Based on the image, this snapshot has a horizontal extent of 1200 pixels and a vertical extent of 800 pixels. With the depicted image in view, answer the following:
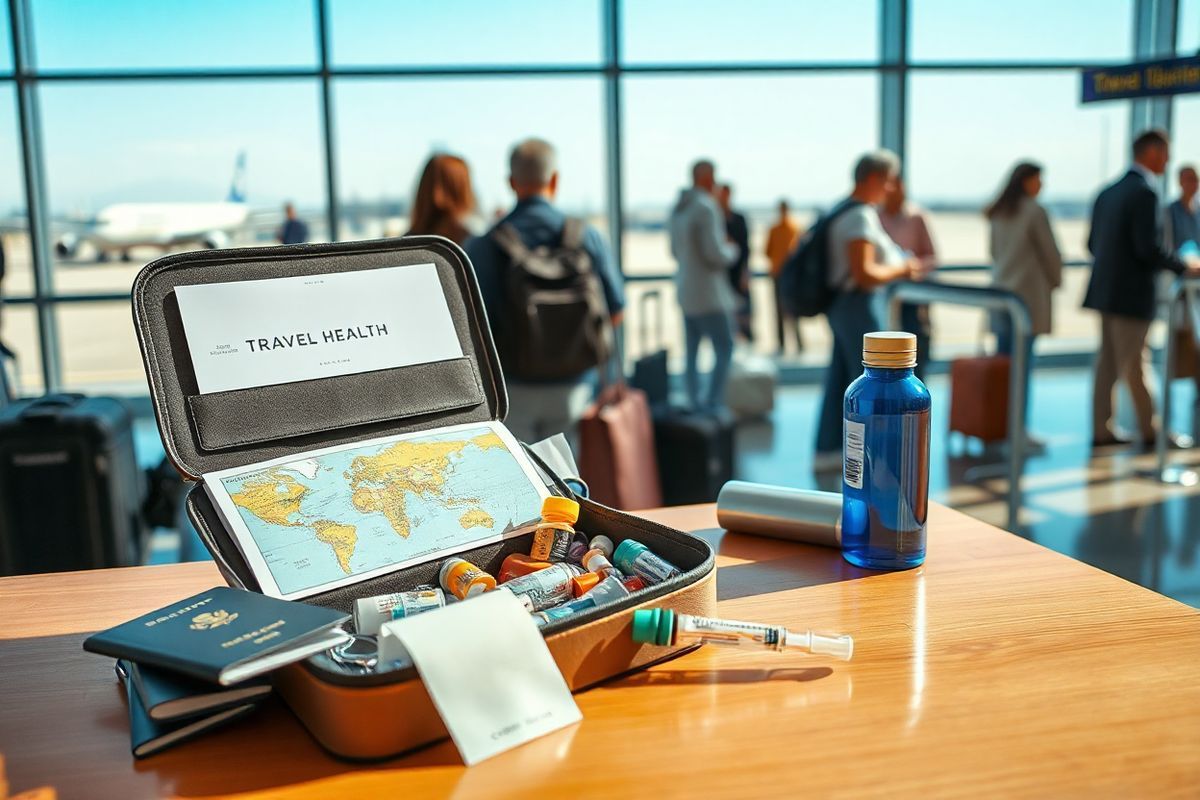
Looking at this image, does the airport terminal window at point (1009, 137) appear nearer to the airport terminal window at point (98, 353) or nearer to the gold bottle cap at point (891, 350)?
the airport terminal window at point (98, 353)

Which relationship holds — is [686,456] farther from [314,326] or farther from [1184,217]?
[1184,217]

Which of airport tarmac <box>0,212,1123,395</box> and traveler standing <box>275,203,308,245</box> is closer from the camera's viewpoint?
traveler standing <box>275,203,308,245</box>

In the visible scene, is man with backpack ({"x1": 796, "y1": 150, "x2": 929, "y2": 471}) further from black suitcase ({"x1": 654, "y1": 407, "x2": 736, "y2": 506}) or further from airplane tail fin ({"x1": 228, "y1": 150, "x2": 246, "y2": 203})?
airplane tail fin ({"x1": 228, "y1": 150, "x2": 246, "y2": 203})

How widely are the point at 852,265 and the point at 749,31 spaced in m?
3.07

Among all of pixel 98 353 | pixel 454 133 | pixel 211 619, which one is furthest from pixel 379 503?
pixel 98 353

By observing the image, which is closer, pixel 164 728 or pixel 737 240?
pixel 164 728

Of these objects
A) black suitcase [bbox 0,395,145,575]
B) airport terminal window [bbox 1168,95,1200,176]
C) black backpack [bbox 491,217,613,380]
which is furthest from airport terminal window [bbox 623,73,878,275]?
black suitcase [bbox 0,395,145,575]

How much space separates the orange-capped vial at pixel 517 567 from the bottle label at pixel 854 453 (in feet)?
1.09

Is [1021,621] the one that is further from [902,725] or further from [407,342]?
[407,342]

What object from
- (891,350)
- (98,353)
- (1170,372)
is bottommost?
(98,353)

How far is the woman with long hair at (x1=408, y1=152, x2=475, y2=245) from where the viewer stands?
308 centimetres

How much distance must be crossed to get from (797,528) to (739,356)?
5239 millimetres

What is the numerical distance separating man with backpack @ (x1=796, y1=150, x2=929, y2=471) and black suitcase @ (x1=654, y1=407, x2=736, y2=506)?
1.00 metres

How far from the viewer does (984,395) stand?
4980 millimetres
